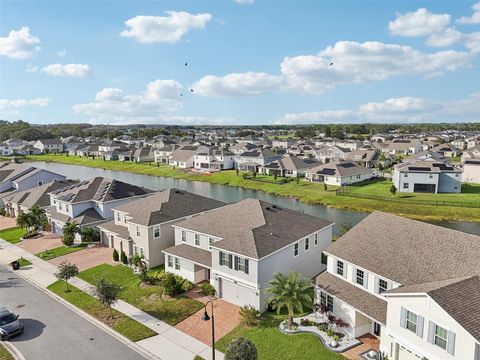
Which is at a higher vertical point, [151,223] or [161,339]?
[151,223]

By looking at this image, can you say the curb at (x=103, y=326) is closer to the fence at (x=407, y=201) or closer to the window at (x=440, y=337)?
the window at (x=440, y=337)

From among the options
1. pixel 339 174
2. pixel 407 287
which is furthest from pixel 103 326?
pixel 339 174

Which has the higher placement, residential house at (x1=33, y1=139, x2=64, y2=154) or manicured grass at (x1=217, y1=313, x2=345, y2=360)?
residential house at (x1=33, y1=139, x2=64, y2=154)

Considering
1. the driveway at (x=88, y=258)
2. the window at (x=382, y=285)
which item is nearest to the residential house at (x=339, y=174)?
the driveway at (x=88, y=258)

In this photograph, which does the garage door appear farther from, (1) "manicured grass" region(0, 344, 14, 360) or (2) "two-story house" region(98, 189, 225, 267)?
(1) "manicured grass" region(0, 344, 14, 360)

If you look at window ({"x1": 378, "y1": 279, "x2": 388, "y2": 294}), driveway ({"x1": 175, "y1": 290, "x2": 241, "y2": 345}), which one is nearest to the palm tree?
driveway ({"x1": 175, "y1": 290, "x2": 241, "y2": 345})

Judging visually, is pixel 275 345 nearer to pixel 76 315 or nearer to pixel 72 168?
pixel 76 315

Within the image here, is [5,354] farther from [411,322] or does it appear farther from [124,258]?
[411,322]
